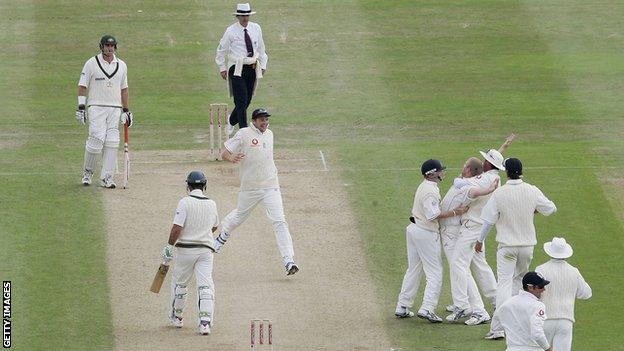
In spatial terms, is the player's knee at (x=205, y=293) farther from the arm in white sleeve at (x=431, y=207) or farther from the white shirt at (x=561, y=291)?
the white shirt at (x=561, y=291)

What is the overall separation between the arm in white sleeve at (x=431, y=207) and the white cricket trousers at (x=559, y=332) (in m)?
2.47

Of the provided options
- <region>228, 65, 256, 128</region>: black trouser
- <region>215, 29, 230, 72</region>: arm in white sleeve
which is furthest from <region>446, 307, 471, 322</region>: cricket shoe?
<region>215, 29, 230, 72</region>: arm in white sleeve

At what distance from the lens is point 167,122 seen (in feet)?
88.0

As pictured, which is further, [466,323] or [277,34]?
[277,34]

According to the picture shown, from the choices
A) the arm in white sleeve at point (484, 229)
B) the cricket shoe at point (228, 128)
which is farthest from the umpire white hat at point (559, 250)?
the cricket shoe at point (228, 128)

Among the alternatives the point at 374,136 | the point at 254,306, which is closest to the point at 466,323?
the point at 254,306

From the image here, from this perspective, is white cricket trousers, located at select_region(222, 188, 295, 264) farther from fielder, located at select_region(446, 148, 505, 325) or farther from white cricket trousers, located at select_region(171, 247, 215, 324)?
fielder, located at select_region(446, 148, 505, 325)

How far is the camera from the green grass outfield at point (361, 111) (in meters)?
19.7

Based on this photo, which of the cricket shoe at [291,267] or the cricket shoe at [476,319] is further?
the cricket shoe at [291,267]

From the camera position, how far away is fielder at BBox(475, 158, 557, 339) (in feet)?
58.9

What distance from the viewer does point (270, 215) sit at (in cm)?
1986

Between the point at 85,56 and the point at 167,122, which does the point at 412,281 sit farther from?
the point at 85,56

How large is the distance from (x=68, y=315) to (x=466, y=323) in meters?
4.61

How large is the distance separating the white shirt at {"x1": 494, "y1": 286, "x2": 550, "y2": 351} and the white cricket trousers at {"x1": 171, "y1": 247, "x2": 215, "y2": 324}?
3515 millimetres
